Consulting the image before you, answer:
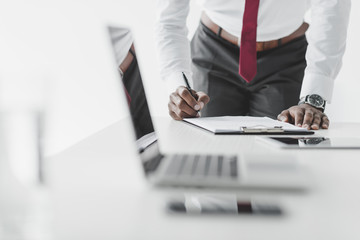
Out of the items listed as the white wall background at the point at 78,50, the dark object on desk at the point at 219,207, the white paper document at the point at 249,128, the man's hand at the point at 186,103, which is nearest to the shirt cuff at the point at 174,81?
the man's hand at the point at 186,103

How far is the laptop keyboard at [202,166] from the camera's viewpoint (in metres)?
0.53

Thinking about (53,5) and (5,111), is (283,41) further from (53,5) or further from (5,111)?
(53,5)

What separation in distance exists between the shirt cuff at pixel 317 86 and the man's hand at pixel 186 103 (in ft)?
1.22

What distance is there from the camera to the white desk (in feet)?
1.27

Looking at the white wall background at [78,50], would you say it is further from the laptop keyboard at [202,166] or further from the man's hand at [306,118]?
the laptop keyboard at [202,166]

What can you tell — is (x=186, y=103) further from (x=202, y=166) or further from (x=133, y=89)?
(x=202, y=166)

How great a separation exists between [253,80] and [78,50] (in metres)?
2.61

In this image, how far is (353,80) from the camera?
3.54 metres

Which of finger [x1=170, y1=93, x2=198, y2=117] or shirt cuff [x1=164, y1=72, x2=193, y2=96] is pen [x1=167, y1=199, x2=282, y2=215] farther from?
shirt cuff [x1=164, y1=72, x2=193, y2=96]

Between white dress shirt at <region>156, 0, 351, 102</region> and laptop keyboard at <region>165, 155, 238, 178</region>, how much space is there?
904 millimetres


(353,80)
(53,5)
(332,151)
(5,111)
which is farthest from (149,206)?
(53,5)

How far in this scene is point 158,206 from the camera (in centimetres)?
46

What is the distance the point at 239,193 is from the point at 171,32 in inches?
49.1

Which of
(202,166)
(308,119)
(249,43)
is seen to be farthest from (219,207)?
(249,43)
